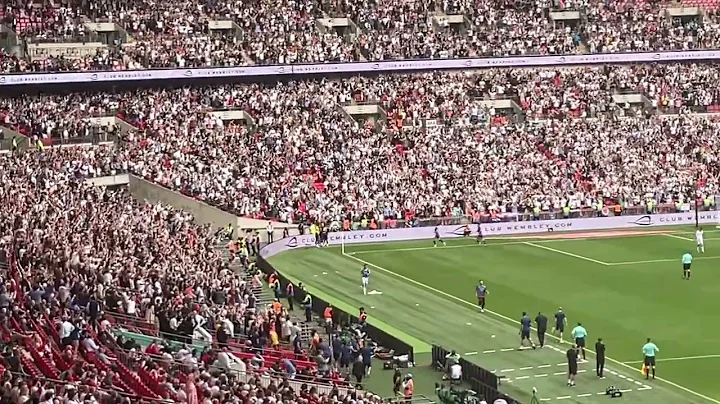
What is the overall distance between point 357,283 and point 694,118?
32488 millimetres

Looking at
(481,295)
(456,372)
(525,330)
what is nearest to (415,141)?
(481,295)

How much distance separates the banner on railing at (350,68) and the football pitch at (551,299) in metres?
14.9

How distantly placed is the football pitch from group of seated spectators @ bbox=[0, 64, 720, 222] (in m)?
4.28

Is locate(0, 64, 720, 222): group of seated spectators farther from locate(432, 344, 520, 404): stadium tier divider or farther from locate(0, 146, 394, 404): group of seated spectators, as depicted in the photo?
locate(432, 344, 520, 404): stadium tier divider

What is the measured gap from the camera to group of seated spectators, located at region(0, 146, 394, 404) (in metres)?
22.8

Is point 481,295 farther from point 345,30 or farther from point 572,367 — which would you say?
point 345,30

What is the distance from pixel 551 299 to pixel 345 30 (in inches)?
1342

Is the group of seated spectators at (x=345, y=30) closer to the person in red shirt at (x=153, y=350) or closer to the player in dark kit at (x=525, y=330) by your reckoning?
the player in dark kit at (x=525, y=330)

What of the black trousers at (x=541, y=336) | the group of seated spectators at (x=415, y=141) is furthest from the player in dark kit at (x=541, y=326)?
the group of seated spectators at (x=415, y=141)

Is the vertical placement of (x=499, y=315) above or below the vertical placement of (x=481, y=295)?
below

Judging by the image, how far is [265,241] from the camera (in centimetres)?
5794

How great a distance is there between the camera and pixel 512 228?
6212 centimetres

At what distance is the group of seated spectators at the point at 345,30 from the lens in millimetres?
67438

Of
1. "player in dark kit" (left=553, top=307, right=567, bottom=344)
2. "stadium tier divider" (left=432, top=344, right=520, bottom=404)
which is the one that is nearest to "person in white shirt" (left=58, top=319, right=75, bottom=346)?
"stadium tier divider" (left=432, top=344, right=520, bottom=404)
